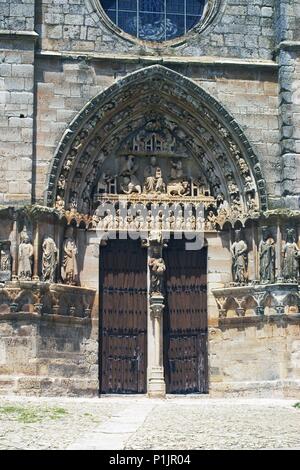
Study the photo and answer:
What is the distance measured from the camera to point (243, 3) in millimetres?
18719

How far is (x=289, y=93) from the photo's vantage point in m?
18.1

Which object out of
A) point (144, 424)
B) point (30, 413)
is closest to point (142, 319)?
point (30, 413)

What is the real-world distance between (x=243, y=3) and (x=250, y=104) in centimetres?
186

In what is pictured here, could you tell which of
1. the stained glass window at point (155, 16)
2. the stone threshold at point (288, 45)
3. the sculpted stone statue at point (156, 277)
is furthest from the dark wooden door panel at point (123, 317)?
the stone threshold at point (288, 45)

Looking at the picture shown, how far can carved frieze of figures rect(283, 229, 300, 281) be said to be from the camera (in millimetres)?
17500

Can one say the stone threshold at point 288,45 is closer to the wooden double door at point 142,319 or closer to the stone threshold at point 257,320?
the wooden double door at point 142,319

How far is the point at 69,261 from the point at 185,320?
231 centimetres

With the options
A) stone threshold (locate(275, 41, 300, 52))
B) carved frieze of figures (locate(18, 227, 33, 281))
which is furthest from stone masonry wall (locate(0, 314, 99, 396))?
stone threshold (locate(275, 41, 300, 52))

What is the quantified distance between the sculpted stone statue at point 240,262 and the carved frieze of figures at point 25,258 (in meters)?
3.45

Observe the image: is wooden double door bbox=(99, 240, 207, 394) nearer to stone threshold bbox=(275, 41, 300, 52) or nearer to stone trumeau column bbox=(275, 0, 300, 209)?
stone trumeau column bbox=(275, 0, 300, 209)
